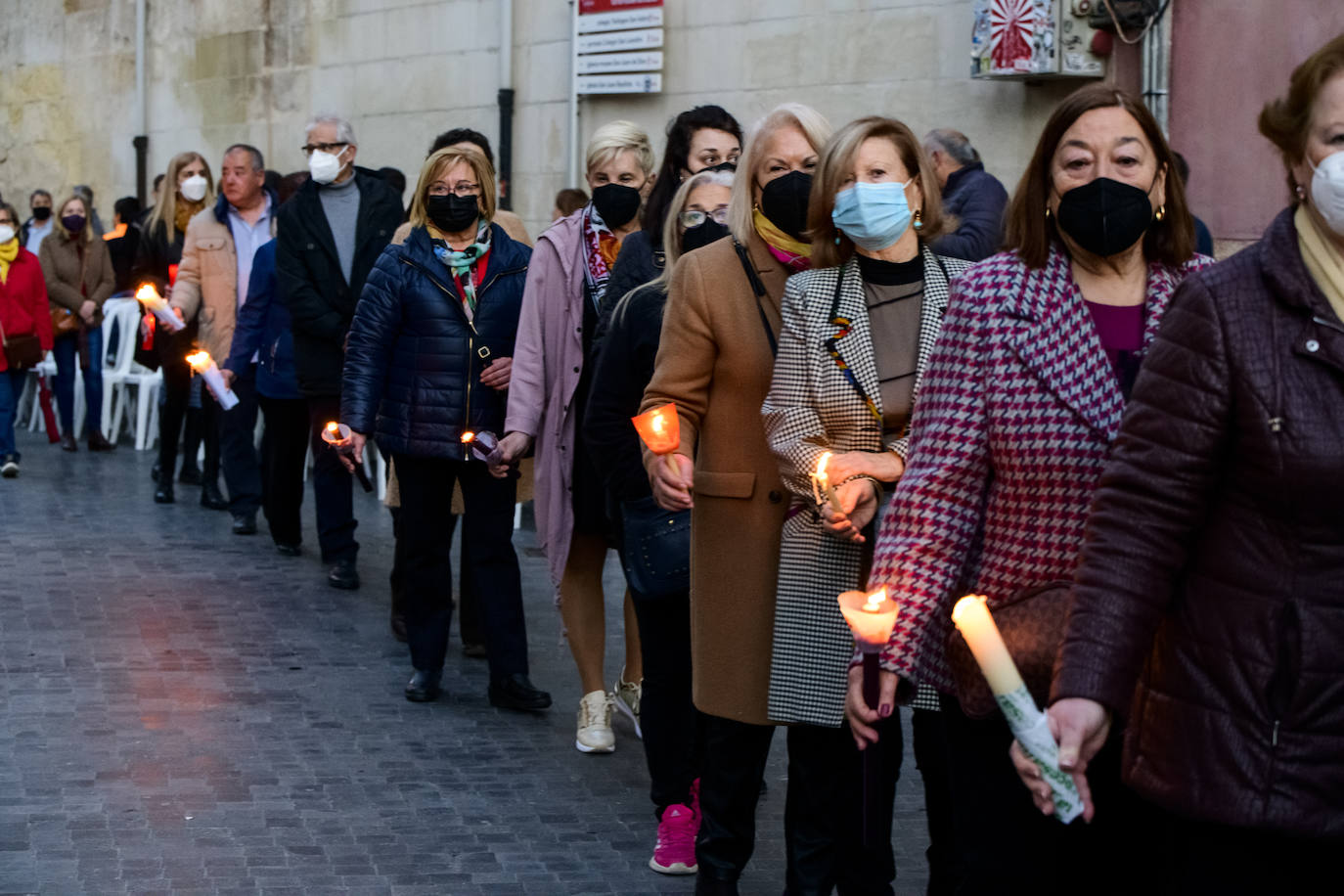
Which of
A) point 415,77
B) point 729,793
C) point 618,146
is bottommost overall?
point 729,793

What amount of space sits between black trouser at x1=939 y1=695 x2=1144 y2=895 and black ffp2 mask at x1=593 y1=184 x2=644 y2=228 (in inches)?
136

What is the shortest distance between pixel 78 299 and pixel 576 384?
10.8m

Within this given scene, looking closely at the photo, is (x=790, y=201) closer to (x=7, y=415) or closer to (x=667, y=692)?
(x=667, y=692)

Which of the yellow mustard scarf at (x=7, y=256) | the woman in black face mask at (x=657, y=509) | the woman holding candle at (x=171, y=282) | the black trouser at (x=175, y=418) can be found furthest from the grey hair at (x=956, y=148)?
the yellow mustard scarf at (x=7, y=256)

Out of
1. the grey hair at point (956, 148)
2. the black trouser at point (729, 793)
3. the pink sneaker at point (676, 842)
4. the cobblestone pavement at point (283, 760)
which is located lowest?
the cobblestone pavement at point (283, 760)

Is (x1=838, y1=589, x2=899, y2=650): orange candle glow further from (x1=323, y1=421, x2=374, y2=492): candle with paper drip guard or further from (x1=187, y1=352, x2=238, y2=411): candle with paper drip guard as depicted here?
(x1=187, y1=352, x2=238, y2=411): candle with paper drip guard

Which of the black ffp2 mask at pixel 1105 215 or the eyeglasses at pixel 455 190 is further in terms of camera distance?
the eyeglasses at pixel 455 190

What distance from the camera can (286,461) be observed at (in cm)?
1045

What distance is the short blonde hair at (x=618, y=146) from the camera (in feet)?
21.7

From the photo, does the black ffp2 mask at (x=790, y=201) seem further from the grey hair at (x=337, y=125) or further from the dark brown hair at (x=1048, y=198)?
the grey hair at (x=337, y=125)

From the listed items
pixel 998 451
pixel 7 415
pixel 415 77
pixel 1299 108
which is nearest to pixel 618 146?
pixel 998 451

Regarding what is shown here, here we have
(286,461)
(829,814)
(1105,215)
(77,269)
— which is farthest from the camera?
(77,269)

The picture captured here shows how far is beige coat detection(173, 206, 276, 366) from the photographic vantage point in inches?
441

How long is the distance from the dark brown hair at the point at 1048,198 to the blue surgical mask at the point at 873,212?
741 mm
